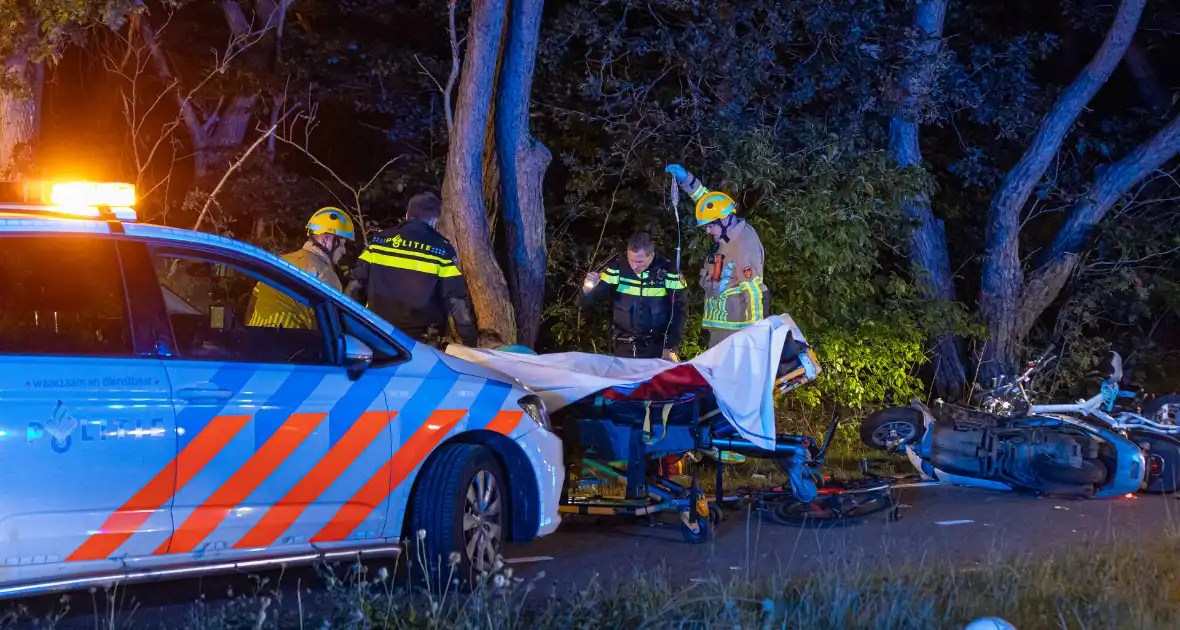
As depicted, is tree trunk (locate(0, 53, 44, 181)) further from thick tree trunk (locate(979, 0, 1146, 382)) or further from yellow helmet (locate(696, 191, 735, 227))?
thick tree trunk (locate(979, 0, 1146, 382))

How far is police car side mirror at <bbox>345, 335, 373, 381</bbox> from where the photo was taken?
5723 mm

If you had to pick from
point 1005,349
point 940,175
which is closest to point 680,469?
point 1005,349

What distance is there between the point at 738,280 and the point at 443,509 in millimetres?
4188

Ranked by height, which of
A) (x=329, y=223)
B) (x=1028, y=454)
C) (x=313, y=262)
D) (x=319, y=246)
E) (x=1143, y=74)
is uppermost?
(x=1143, y=74)

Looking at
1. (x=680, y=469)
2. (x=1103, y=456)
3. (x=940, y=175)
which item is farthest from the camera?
(x=940, y=175)

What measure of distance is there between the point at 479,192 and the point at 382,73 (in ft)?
12.3

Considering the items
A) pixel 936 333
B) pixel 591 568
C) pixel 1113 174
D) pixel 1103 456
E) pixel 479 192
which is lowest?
pixel 591 568

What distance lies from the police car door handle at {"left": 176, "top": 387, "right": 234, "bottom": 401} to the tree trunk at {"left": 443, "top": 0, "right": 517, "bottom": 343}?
17.0ft

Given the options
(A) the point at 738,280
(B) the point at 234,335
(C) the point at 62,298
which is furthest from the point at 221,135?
(C) the point at 62,298

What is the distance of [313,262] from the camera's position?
8.66 meters

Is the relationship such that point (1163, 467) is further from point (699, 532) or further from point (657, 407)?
point (657, 407)

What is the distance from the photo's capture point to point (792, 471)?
7.59 metres

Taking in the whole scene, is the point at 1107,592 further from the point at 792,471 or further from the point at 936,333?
the point at 936,333

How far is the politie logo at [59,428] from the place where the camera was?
4898 millimetres
